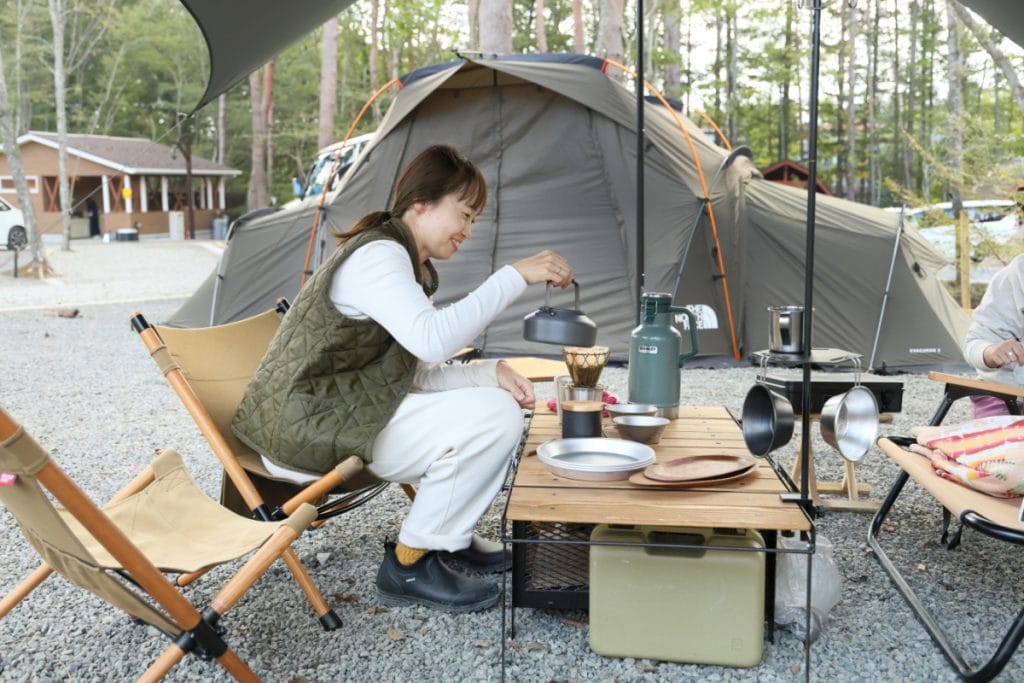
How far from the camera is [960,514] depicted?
6.35 feet

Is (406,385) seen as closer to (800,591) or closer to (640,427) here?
(640,427)

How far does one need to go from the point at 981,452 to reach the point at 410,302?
1394 millimetres

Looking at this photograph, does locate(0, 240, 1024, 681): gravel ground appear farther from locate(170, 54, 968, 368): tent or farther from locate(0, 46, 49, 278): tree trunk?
locate(0, 46, 49, 278): tree trunk

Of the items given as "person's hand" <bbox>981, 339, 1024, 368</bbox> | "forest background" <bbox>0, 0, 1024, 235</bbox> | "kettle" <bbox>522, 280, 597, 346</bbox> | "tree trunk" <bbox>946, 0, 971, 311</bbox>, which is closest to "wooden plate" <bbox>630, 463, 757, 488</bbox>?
"kettle" <bbox>522, 280, 597, 346</bbox>

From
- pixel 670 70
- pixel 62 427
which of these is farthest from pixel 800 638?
pixel 670 70

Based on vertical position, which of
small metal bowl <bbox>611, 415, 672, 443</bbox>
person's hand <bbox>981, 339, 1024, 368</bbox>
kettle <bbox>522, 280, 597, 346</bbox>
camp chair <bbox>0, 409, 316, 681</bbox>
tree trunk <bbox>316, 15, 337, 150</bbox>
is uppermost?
tree trunk <bbox>316, 15, 337, 150</bbox>

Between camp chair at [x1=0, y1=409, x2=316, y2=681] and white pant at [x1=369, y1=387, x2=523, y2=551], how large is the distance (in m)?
0.38

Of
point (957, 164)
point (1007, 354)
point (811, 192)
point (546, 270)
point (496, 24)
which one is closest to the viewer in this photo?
point (811, 192)

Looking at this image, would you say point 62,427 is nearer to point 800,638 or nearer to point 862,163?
point 800,638

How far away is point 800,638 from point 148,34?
29678 mm

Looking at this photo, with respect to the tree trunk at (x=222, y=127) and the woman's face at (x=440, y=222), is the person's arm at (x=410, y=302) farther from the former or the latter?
the tree trunk at (x=222, y=127)

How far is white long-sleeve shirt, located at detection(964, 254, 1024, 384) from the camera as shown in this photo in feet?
9.64

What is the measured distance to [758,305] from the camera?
606 cm

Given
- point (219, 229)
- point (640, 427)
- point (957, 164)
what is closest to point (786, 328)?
point (640, 427)
